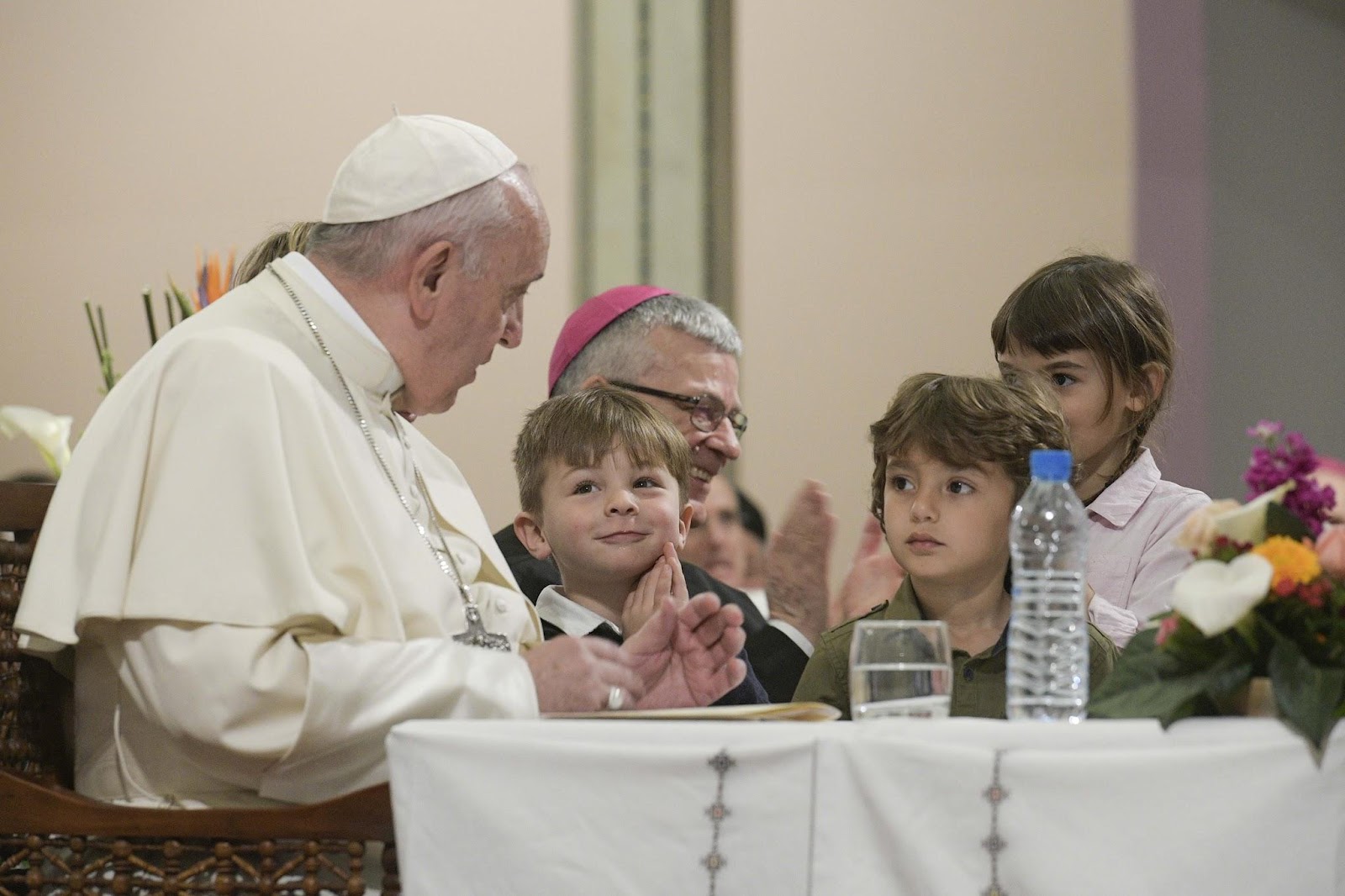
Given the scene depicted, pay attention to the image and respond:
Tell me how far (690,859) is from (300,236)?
1.86 meters

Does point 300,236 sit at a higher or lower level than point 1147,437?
higher

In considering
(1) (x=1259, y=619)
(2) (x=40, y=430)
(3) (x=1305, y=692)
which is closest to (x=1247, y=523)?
(1) (x=1259, y=619)

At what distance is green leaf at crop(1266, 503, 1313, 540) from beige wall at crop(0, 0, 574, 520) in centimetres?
465

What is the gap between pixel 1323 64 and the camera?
6910mm

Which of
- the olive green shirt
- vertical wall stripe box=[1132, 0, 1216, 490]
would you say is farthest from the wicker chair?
vertical wall stripe box=[1132, 0, 1216, 490]

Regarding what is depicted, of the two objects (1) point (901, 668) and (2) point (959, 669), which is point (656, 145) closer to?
(2) point (959, 669)

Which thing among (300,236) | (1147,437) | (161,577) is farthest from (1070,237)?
(161,577)

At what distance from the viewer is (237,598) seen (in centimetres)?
243

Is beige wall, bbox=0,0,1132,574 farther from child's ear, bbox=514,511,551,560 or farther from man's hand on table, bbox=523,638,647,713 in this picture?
man's hand on table, bbox=523,638,647,713

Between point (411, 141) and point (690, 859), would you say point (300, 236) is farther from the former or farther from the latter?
point (690, 859)

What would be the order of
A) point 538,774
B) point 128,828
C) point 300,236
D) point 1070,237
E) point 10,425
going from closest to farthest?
point 538,774 < point 128,828 < point 300,236 < point 10,425 < point 1070,237

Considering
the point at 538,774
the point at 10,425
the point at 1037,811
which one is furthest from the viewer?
the point at 10,425

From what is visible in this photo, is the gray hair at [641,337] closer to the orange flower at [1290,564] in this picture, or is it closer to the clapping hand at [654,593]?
the clapping hand at [654,593]

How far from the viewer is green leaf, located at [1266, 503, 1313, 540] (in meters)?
2.13
